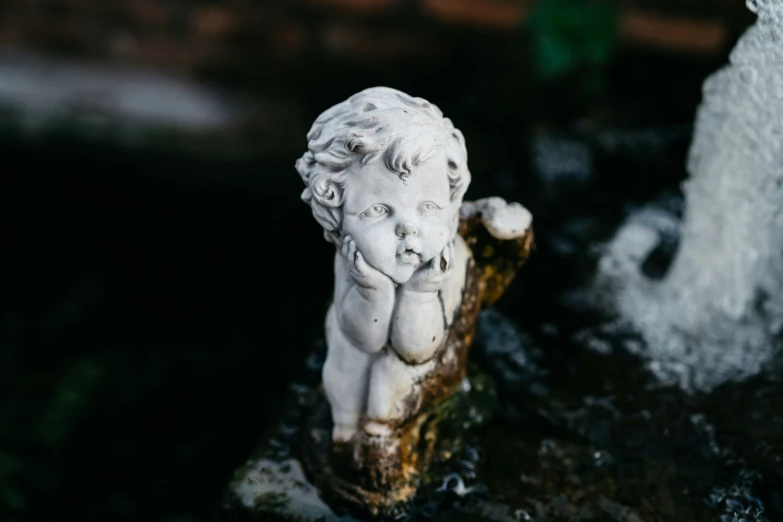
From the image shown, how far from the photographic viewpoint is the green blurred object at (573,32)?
11.1ft

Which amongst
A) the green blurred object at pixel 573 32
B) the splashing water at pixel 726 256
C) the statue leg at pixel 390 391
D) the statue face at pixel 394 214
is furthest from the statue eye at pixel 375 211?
the green blurred object at pixel 573 32

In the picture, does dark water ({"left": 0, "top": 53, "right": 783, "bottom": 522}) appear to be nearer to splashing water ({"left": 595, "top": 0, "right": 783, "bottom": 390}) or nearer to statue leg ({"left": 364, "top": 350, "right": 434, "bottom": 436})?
splashing water ({"left": 595, "top": 0, "right": 783, "bottom": 390})

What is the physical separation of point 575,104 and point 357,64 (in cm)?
121

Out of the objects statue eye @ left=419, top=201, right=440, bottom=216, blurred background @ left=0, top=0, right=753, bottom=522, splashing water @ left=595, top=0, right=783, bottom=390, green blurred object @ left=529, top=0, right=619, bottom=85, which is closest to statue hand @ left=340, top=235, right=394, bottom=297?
statue eye @ left=419, top=201, right=440, bottom=216

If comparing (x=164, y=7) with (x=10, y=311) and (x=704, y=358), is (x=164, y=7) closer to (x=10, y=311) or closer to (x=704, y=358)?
(x=10, y=311)

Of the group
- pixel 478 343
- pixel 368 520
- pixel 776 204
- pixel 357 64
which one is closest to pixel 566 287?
pixel 478 343

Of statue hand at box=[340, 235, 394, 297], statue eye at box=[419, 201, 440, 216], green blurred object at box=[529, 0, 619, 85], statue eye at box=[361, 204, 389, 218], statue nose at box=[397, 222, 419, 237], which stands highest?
green blurred object at box=[529, 0, 619, 85]

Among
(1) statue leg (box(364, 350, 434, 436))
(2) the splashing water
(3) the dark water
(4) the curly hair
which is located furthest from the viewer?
(2) the splashing water

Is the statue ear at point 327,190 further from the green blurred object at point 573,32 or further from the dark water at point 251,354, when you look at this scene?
the green blurred object at point 573,32

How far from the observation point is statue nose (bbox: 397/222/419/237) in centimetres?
157

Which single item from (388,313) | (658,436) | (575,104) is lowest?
(388,313)

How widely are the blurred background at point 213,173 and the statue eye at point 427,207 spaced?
31.8 inches

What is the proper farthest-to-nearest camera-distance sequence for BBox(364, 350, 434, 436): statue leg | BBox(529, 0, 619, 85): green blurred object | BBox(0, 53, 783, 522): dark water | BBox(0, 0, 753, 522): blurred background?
BBox(529, 0, 619, 85): green blurred object < BBox(0, 0, 753, 522): blurred background < BBox(0, 53, 783, 522): dark water < BBox(364, 350, 434, 436): statue leg

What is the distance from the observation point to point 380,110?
155 centimetres
